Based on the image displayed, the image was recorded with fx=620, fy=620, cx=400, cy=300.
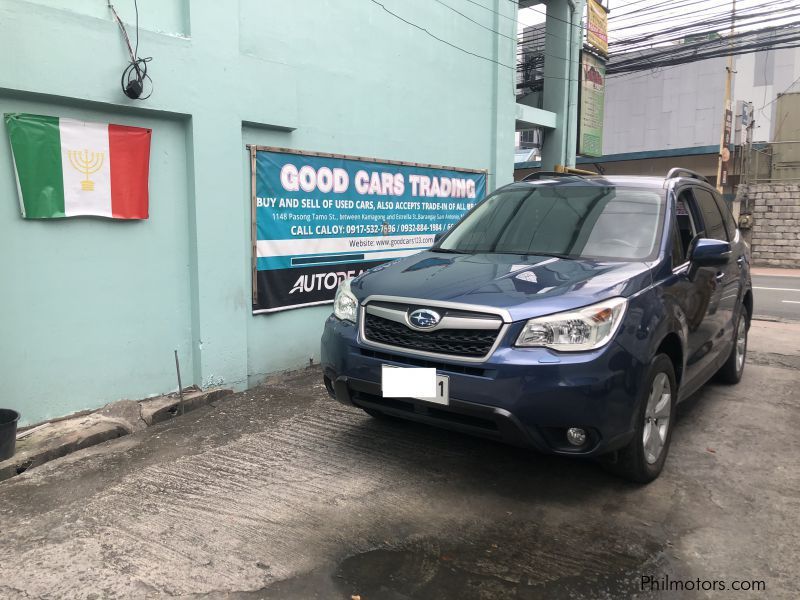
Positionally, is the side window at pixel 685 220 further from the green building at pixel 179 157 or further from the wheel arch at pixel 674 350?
the green building at pixel 179 157

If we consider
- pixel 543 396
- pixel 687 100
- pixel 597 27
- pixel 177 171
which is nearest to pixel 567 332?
pixel 543 396

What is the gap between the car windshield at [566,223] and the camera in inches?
156

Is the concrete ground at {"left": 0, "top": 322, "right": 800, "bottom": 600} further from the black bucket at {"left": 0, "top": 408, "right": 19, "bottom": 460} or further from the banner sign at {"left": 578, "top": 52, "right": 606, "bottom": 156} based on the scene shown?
the banner sign at {"left": 578, "top": 52, "right": 606, "bottom": 156}

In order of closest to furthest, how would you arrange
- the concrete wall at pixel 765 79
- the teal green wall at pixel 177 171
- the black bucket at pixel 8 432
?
the black bucket at pixel 8 432 → the teal green wall at pixel 177 171 → the concrete wall at pixel 765 79

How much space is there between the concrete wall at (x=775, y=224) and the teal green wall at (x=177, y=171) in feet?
62.4

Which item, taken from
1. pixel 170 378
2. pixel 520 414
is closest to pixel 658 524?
pixel 520 414

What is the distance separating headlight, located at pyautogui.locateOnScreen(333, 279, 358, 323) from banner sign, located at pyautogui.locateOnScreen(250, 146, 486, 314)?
1992 millimetres

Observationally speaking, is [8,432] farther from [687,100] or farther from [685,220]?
[687,100]

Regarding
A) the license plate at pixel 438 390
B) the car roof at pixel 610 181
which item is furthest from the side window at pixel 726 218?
the license plate at pixel 438 390

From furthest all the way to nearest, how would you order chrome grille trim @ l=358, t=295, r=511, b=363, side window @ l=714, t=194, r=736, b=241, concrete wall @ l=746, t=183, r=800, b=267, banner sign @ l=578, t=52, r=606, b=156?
1. concrete wall @ l=746, t=183, r=800, b=267
2. banner sign @ l=578, t=52, r=606, b=156
3. side window @ l=714, t=194, r=736, b=241
4. chrome grille trim @ l=358, t=295, r=511, b=363

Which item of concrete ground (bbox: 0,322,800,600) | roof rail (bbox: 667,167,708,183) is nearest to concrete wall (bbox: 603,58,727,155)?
roof rail (bbox: 667,167,708,183)

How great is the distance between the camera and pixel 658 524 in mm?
3203

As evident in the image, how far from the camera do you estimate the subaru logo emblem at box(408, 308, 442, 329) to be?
3.26 m

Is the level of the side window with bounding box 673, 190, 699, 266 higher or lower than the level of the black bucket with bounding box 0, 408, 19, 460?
higher
